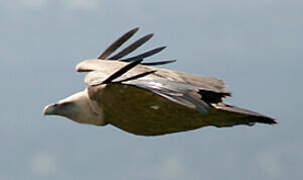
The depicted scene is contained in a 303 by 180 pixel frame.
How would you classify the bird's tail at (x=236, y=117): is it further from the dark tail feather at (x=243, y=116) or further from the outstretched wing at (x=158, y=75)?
the outstretched wing at (x=158, y=75)

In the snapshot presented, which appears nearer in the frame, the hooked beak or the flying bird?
the flying bird

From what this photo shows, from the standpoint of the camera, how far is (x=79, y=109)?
8.90 metres

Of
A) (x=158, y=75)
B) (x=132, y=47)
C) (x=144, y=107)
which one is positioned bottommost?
(x=144, y=107)

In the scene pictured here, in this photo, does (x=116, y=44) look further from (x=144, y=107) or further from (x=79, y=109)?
(x=144, y=107)

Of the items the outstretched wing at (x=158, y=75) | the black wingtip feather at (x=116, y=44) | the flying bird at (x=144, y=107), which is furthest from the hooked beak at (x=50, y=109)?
the black wingtip feather at (x=116, y=44)

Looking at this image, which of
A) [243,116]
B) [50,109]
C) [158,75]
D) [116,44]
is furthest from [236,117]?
[116,44]

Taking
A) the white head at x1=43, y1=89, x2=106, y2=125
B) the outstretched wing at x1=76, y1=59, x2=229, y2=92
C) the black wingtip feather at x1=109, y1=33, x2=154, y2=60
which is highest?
the black wingtip feather at x1=109, y1=33, x2=154, y2=60

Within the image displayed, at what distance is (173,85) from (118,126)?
1301 mm

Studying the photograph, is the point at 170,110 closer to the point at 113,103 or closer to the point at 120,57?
the point at 113,103

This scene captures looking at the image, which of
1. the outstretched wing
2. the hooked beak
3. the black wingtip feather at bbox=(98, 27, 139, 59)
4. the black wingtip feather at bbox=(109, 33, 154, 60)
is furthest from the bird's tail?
the black wingtip feather at bbox=(98, 27, 139, 59)

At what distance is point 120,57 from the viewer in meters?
10.8

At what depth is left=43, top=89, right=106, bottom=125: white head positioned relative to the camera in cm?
876

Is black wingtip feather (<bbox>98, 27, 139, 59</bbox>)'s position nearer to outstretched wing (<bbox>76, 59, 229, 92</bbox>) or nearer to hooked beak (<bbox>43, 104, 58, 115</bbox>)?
outstretched wing (<bbox>76, 59, 229, 92</bbox>)

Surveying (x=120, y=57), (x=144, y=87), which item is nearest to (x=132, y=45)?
(x=120, y=57)
